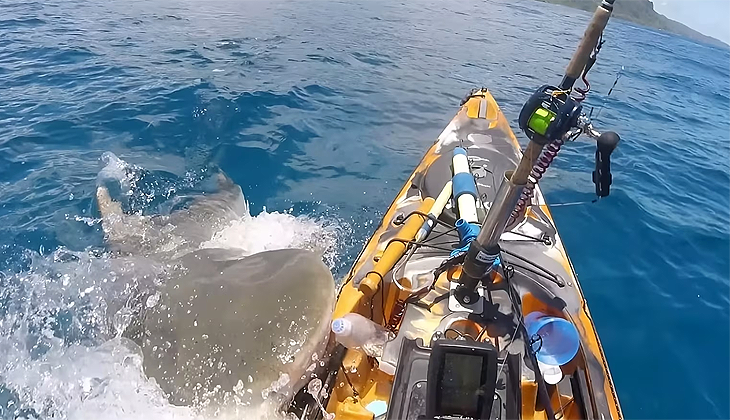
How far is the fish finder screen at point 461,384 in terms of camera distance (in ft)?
8.50

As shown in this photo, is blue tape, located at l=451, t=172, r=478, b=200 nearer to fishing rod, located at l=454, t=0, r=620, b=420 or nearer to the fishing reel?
fishing rod, located at l=454, t=0, r=620, b=420

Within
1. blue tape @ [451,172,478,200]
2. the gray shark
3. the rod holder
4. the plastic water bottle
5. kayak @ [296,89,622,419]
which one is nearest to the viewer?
the rod holder

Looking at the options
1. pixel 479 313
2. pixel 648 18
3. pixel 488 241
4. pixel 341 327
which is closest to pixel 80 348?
pixel 341 327

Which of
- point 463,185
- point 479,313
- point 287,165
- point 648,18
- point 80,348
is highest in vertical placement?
point 463,185

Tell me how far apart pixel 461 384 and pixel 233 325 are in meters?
1.56

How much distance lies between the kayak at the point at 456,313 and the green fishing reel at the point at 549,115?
1254 mm

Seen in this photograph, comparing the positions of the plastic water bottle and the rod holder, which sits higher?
the rod holder

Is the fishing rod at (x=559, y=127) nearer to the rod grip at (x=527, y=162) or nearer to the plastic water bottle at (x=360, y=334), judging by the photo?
the rod grip at (x=527, y=162)

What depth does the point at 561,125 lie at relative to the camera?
253cm

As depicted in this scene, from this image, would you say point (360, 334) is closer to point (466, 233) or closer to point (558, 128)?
point (466, 233)

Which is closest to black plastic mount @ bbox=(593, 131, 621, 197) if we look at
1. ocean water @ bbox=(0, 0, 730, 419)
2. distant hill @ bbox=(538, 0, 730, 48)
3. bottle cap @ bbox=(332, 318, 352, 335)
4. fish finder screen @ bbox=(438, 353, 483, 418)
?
fish finder screen @ bbox=(438, 353, 483, 418)

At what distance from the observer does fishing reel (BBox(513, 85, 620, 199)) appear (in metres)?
2.52

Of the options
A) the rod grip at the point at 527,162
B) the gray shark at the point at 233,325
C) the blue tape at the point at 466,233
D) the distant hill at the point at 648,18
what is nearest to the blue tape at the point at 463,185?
the blue tape at the point at 466,233

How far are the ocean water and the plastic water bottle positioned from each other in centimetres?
116
